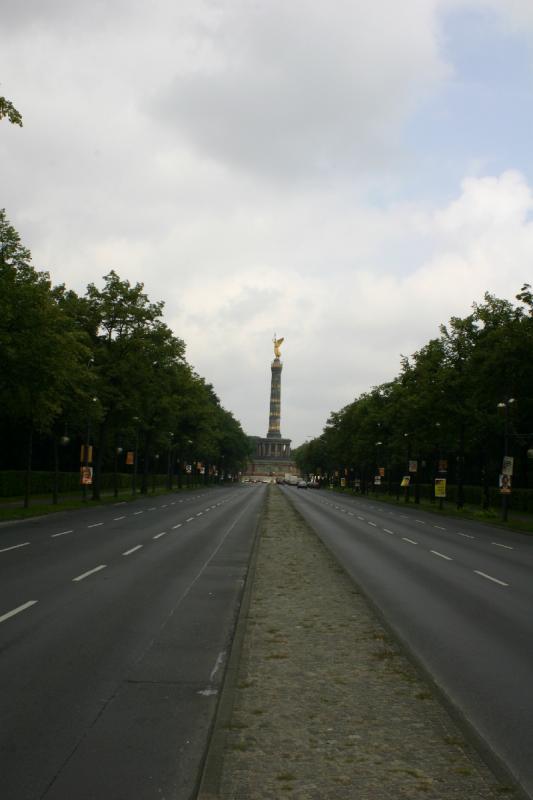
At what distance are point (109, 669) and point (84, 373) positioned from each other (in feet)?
104

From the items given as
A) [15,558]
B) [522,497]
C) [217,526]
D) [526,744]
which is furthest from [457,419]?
[526,744]

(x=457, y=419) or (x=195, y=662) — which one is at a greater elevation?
(x=457, y=419)

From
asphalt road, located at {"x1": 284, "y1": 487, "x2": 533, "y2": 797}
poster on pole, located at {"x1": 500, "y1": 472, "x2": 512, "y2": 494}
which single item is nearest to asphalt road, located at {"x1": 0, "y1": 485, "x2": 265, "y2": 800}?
asphalt road, located at {"x1": 284, "y1": 487, "x2": 533, "y2": 797}

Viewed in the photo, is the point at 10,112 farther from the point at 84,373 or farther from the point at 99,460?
the point at 99,460

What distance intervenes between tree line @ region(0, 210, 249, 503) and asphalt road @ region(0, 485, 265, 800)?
43.4ft

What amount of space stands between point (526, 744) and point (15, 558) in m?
15.3

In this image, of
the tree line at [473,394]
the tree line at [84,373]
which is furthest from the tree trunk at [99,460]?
the tree line at [473,394]

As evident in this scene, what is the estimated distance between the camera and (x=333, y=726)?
6457mm

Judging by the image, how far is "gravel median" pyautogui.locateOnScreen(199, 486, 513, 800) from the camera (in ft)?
17.2

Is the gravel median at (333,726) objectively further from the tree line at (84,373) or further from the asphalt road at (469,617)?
the tree line at (84,373)

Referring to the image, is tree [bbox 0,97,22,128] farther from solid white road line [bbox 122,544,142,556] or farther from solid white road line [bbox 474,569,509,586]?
solid white road line [bbox 474,569,509,586]

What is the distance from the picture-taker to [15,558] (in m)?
19.2

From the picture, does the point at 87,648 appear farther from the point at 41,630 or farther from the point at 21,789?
the point at 21,789

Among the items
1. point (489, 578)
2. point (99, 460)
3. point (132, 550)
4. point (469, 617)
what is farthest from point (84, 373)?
point (469, 617)
